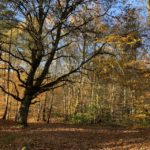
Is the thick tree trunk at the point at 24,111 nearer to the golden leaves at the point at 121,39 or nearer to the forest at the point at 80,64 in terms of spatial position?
the forest at the point at 80,64

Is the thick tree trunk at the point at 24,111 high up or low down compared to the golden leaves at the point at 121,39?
down

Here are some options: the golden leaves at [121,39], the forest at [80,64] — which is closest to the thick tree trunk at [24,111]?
the forest at [80,64]

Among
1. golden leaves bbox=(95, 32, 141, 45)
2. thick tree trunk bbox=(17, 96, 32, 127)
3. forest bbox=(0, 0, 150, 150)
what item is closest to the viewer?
forest bbox=(0, 0, 150, 150)

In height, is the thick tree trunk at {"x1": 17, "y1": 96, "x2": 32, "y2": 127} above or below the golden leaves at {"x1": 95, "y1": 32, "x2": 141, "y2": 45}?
below

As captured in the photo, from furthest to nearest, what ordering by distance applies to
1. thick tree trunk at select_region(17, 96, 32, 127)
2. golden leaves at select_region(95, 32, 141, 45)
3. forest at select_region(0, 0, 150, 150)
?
1. thick tree trunk at select_region(17, 96, 32, 127)
2. golden leaves at select_region(95, 32, 141, 45)
3. forest at select_region(0, 0, 150, 150)

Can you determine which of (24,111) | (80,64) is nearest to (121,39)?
(80,64)

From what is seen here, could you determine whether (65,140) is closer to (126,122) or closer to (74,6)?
(74,6)

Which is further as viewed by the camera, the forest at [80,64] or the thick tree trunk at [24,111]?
the thick tree trunk at [24,111]

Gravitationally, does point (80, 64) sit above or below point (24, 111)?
above

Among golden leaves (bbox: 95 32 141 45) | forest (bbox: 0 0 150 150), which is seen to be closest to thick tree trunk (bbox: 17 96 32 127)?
forest (bbox: 0 0 150 150)

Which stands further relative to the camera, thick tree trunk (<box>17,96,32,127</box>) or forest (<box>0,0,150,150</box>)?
thick tree trunk (<box>17,96,32,127</box>)

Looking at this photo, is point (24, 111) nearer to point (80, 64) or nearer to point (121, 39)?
point (80, 64)

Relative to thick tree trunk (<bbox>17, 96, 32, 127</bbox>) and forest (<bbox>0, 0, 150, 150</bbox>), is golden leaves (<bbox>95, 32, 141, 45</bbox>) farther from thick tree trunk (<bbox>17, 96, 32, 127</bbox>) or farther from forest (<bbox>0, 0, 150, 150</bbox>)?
thick tree trunk (<bbox>17, 96, 32, 127</bbox>)

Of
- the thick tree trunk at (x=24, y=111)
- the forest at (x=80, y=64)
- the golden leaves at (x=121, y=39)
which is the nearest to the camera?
the forest at (x=80, y=64)
